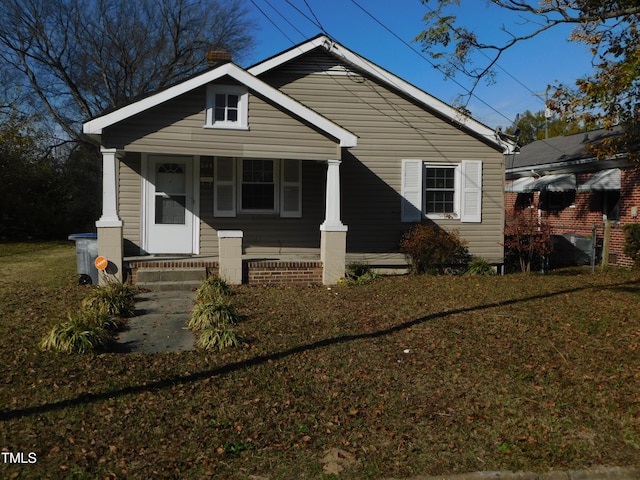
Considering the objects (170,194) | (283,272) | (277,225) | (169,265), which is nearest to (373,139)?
(277,225)

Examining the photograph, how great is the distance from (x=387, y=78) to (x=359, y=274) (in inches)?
184

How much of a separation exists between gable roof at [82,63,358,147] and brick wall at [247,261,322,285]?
8.47 ft

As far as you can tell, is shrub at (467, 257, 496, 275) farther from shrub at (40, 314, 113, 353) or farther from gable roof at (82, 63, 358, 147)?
shrub at (40, 314, 113, 353)

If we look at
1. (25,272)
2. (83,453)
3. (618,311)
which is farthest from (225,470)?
(25,272)

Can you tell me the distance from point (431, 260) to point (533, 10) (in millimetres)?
5978

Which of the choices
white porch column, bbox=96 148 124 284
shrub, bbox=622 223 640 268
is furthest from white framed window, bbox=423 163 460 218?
white porch column, bbox=96 148 124 284

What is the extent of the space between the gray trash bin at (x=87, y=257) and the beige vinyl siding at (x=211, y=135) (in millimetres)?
1950

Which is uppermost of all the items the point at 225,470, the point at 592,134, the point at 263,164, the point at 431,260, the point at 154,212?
the point at 592,134

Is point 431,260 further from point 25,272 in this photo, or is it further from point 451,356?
point 25,272

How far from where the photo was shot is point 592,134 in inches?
780

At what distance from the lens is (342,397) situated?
5.54 meters

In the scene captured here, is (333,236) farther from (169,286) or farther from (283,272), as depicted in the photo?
(169,286)

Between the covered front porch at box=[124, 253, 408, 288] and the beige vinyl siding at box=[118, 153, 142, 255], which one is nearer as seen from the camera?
the covered front porch at box=[124, 253, 408, 288]

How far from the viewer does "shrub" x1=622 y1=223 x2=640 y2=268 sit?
562 inches
